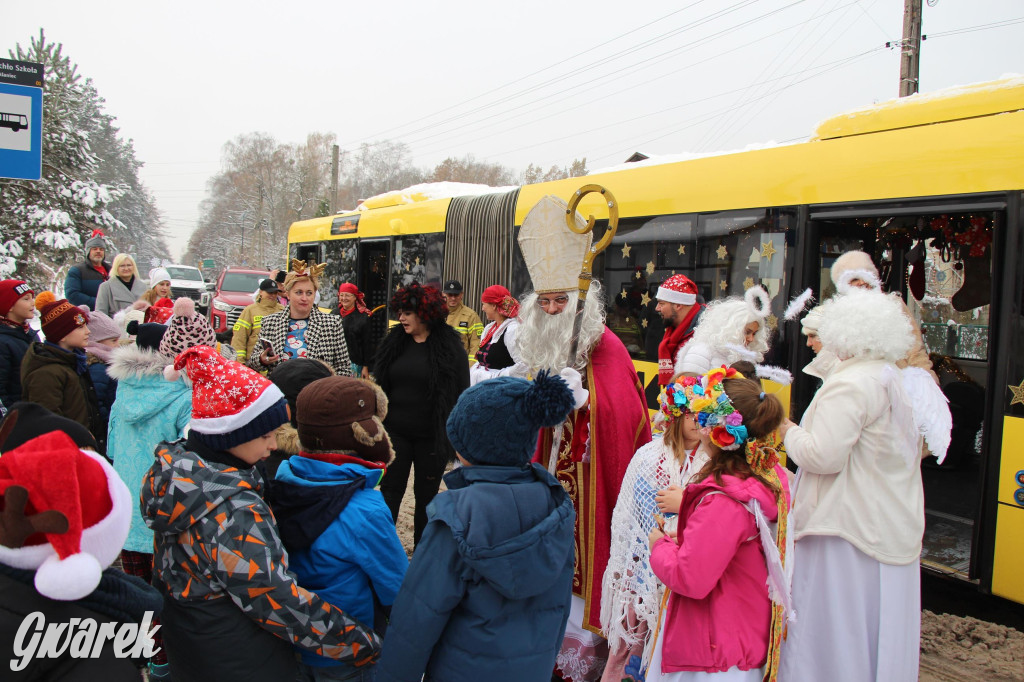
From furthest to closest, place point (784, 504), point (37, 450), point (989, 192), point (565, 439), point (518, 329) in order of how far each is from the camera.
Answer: point (989, 192) < point (518, 329) < point (565, 439) < point (784, 504) < point (37, 450)

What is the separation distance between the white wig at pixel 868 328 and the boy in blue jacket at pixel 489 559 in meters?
1.56

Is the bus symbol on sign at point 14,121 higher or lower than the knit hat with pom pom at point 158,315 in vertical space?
higher

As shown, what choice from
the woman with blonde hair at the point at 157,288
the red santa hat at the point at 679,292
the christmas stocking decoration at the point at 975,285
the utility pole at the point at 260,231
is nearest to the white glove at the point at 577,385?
the red santa hat at the point at 679,292

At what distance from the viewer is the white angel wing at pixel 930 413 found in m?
2.81

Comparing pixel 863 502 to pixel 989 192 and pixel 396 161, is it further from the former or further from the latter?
pixel 396 161

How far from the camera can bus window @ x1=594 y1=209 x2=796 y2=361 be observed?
539 centimetres

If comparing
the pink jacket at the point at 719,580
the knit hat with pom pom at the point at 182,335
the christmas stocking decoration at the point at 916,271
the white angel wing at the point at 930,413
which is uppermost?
the christmas stocking decoration at the point at 916,271

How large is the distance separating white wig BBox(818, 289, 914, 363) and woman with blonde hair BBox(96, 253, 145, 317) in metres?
7.59

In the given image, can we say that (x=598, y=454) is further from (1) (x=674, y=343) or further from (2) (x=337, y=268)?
(2) (x=337, y=268)

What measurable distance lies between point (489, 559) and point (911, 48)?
1231cm

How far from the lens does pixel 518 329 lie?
152 inches

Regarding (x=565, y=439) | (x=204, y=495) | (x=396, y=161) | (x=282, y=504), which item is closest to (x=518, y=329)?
(x=565, y=439)

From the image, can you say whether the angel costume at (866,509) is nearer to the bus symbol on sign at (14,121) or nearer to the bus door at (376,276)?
the bus symbol on sign at (14,121)

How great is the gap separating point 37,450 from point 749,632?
6.83ft
